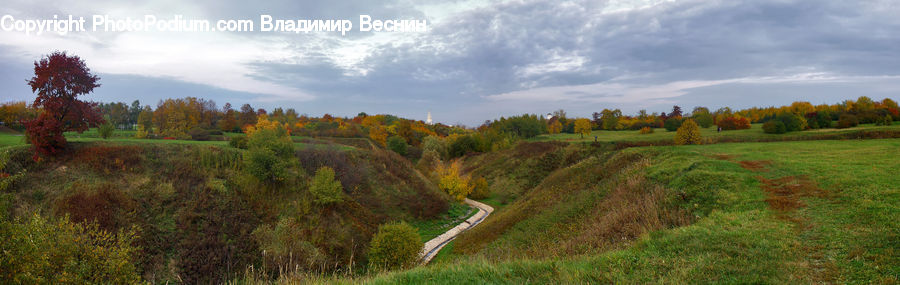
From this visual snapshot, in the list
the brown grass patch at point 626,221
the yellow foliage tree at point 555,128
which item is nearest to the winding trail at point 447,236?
the brown grass patch at point 626,221

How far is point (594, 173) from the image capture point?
92.6 feet

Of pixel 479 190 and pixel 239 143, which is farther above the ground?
pixel 239 143

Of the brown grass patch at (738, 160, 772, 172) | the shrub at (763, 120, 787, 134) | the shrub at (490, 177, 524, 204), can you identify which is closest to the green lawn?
the shrub at (490, 177, 524, 204)

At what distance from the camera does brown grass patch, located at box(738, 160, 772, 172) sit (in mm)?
16803

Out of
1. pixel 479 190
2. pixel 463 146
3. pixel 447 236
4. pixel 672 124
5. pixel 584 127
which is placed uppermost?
pixel 672 124

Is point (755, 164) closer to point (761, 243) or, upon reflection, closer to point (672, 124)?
point (761, 243)

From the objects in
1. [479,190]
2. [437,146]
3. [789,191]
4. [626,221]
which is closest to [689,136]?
[479,190]

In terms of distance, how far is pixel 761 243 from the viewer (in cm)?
801

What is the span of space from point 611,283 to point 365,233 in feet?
76.7

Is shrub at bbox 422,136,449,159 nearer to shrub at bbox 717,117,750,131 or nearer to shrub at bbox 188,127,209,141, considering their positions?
shrub at bbox 188,127,209,141

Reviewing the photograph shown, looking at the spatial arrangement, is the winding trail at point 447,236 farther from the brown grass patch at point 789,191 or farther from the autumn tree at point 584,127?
the autumn tree at point 584,127

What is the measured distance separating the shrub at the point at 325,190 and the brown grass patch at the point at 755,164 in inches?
1023

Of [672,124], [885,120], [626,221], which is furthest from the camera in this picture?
[672,124]

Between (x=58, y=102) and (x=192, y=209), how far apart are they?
10479mm
